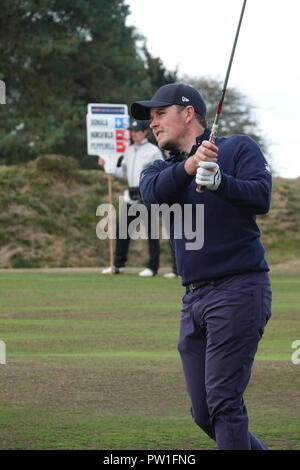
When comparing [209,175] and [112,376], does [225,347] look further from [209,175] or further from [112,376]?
[112,376]

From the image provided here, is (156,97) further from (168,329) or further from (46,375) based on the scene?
(168,329)

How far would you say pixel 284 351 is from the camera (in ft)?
40.8

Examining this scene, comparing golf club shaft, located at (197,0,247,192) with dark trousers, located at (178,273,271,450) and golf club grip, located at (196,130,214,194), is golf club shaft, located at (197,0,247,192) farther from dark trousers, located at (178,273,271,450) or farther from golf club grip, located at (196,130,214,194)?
dark trousers, located at (178,273,271,450)

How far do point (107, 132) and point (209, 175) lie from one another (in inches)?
751

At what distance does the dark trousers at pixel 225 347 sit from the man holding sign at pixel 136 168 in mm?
13614

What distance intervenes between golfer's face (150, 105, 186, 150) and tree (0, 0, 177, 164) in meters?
38.1

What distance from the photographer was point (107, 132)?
25016 mm

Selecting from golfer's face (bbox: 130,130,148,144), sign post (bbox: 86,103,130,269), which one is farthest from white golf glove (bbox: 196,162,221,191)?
sign post (bbox: 86,103,130,269)

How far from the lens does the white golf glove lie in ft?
19.8

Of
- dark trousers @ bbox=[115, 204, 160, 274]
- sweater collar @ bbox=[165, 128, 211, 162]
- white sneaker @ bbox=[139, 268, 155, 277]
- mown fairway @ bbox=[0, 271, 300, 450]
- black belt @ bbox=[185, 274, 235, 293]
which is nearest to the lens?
black belt @ bbox=[185, 274, 235, 293]

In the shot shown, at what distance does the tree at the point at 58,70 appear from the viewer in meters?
45.8

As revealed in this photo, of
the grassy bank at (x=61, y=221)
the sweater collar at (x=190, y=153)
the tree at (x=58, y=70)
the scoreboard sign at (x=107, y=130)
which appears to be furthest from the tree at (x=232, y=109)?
the sweater collar at (x=190, y=153)

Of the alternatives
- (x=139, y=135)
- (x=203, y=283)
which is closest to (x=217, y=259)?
(x=203, y=283)

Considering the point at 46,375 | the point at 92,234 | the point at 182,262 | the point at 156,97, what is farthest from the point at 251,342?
the point at 92,234
